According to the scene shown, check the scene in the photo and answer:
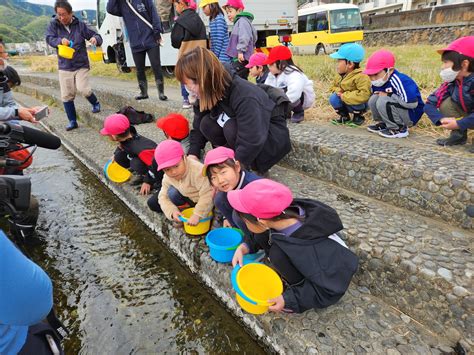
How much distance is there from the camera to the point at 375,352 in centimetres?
143

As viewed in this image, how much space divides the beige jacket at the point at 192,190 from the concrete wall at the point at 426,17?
16.0 metres

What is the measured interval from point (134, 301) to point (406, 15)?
1996 cm

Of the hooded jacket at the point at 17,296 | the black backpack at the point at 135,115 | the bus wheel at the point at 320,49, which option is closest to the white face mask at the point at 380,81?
the hooded jacket at the point at 17,296

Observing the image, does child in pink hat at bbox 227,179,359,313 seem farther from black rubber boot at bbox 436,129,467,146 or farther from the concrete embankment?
black rubber boot at bbox 436,129,467,146

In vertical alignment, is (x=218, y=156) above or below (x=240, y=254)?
above

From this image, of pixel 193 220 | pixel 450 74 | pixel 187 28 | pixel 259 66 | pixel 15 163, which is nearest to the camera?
pixel 15 163

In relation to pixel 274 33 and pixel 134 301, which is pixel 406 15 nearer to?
pixel 274 33

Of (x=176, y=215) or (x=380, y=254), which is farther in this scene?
(x=176, y=215)

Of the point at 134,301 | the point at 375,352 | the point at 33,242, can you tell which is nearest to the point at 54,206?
the point at 33,242

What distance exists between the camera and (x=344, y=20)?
13.8 m

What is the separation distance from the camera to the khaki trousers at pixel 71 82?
5.15 meters

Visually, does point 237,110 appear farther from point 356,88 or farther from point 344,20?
point 344,20

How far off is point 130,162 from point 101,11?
9.22 m

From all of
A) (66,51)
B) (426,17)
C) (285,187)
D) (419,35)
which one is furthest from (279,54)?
(426,17)
